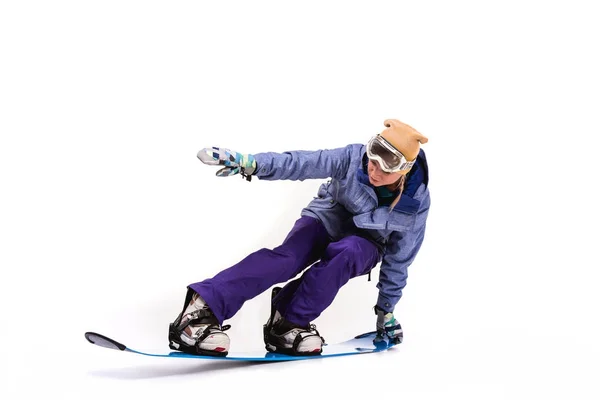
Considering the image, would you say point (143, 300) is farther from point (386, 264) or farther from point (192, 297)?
point (386, 264)

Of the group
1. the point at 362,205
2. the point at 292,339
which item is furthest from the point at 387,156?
the point at 292,339

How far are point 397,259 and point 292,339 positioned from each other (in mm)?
635

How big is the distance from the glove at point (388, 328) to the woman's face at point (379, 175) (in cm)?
74

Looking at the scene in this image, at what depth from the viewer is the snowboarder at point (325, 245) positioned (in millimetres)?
3957

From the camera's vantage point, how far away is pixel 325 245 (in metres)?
4.50

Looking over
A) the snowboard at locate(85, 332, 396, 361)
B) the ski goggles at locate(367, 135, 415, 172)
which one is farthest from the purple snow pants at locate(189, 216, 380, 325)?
the ski goggles at locate(367, 135, 415, 172)

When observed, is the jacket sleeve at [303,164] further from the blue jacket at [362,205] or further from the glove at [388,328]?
the glove at [388,328]

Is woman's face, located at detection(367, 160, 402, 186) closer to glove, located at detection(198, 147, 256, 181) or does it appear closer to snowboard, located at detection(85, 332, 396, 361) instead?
glove, located at detection(198, 147, 256, 181)

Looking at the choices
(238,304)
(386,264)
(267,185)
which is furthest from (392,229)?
(267,185)

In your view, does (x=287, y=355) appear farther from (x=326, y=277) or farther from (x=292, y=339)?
(x=326, y=277)

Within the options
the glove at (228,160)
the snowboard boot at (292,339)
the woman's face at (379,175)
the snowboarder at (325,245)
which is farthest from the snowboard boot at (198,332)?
the woman's face at (379,175)

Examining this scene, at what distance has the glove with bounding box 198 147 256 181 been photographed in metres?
3.74

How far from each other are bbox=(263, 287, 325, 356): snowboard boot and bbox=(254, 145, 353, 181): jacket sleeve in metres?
0.68

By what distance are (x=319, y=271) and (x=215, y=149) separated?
0.81 m
